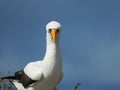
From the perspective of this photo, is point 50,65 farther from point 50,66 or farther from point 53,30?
point 53,30

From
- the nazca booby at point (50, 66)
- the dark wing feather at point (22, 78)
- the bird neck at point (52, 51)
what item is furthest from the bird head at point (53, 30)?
the dark wing feather at point (22, 78)

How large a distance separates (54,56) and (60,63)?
205 mm

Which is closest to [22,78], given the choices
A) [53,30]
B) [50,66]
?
[50,66]

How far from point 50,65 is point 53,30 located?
2.47 feet

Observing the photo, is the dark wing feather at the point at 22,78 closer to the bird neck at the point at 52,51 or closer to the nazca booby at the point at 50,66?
the nazca booby at the point at 50,66

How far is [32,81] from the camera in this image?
33.2 feet

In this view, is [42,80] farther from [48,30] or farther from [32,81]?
[48,30]

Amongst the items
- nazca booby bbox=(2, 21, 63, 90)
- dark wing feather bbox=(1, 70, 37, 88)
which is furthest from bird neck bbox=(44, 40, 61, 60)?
dark wing feather bbox=(1, 70, 37, 88)

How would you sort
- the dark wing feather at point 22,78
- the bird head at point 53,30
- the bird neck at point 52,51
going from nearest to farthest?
the bird head at point 53,30
the bird neck at point 52,51
the dark wing feather at point 22,78

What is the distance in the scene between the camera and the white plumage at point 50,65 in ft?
31.9

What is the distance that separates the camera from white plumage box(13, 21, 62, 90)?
9734 mm

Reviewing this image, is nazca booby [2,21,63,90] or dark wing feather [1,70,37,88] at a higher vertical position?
nazca booby [2,21,63,90]

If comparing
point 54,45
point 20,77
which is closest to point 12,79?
point 20,77

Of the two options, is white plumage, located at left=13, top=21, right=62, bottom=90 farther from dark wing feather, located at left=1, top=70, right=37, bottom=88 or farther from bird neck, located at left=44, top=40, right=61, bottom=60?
dark wing feather, located at left=1, top=70, right=37, bottom=88
